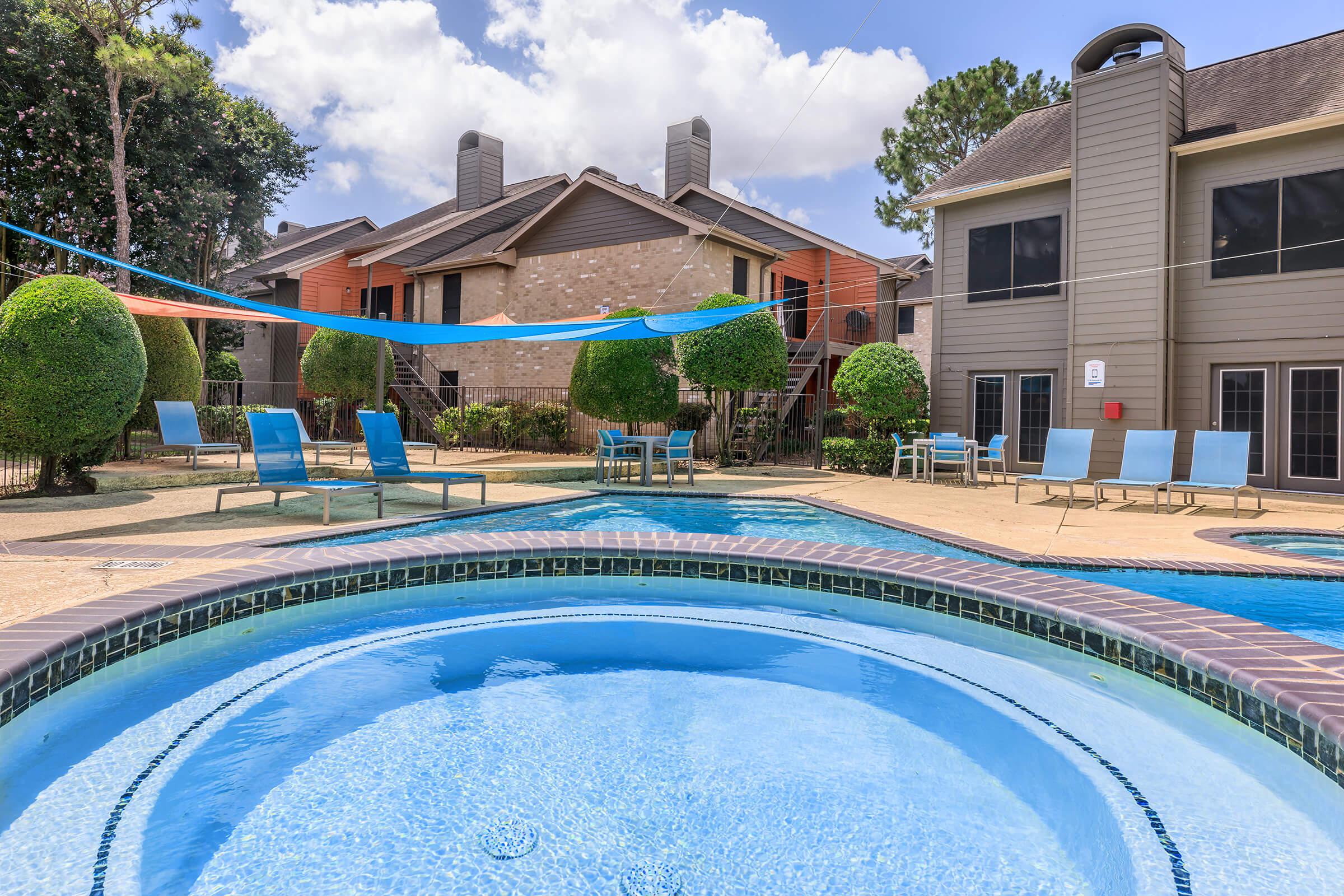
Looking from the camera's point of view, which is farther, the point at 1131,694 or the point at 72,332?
the point at 72,332

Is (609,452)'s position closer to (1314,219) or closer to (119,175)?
(1314,219)

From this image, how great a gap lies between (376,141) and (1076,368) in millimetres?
19844

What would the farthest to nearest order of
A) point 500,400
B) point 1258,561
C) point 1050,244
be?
point 500,400
point 1050,244
point 1258,561

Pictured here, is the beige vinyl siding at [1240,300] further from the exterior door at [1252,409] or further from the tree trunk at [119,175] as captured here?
the tree trunk at [119,175]

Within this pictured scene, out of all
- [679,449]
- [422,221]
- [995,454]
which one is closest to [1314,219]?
[995,454]

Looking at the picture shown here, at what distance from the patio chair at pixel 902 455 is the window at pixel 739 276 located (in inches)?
239

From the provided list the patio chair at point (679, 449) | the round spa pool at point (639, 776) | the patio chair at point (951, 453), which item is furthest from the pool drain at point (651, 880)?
the patio chair at point (951, 453)

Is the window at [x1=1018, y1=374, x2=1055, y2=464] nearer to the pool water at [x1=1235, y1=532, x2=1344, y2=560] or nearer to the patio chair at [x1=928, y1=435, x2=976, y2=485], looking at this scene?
the patio chair at [x1=928, y1=435, x2=976, y2=485]

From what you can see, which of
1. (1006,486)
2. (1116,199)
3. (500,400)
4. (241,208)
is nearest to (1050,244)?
(1116,199)

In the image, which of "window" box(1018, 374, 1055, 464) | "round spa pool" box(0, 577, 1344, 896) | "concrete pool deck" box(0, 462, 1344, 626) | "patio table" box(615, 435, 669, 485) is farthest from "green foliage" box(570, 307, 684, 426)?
"round spa pool" box(0, 577, 1344, 896)

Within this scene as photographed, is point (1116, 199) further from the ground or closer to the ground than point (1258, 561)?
further from the ground

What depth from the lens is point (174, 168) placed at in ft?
57.3

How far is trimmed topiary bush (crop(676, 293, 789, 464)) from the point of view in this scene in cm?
1298

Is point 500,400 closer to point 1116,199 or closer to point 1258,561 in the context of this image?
point 1116,199
